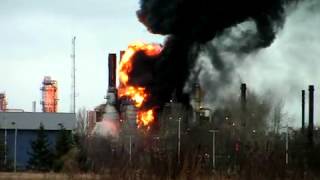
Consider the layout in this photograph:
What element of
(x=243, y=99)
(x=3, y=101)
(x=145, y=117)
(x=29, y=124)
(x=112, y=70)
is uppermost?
(x=112, y=70)

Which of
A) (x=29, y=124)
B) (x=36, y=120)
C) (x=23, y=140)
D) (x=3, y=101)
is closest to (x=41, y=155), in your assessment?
(x=23, y=140)

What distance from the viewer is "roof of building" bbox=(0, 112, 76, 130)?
112625 millimetres

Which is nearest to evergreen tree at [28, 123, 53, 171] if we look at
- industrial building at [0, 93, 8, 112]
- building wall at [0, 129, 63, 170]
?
building wall at [0, 129, 63, 170]

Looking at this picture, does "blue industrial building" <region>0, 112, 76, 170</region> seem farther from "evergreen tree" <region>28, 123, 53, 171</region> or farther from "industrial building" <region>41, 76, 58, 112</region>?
"industrial building" <region>41, 76, 58, 112</region>

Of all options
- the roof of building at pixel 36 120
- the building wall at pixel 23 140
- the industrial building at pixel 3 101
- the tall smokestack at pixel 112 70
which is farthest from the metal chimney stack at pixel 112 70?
the industrial building at pixel 3 101

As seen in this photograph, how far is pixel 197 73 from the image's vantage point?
78438 mm

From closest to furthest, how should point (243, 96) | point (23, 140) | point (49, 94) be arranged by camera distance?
1. point (243, 96)
2. point (23, 140)
3. point (49, 94)

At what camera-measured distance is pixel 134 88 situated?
281ft

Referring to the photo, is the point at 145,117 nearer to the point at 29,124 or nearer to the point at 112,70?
the point at 112,70

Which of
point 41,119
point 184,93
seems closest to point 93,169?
point 184,93

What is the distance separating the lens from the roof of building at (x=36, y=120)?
112625 mm

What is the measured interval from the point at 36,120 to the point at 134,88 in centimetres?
3533

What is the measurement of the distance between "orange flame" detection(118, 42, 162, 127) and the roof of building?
91.4 feet

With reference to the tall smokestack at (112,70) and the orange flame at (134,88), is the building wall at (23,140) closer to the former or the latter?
the tall smokestack at (112,70)
